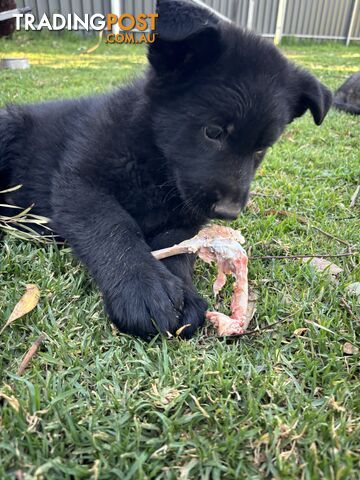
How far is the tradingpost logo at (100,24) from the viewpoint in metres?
10.7

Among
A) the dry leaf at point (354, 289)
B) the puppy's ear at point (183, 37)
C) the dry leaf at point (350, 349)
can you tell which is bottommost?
the dry leaf at point (354, 289)

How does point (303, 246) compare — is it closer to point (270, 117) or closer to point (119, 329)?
point (270, 117)

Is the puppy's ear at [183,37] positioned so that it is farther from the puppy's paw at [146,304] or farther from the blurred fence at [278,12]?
the blurred fence at [278,12]

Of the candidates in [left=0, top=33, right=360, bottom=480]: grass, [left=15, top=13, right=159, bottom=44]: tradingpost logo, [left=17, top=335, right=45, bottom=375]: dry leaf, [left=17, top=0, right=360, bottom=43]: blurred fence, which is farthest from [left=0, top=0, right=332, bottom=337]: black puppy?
[left=17, top=0, right=360, bottom=43]: blurred fence

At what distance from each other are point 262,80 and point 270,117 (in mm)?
168

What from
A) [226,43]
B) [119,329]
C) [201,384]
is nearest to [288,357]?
[201,384]

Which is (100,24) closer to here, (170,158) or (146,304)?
(170,158)

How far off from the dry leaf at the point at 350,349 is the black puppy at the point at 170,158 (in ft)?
1.68

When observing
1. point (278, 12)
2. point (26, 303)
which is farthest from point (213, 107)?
point (278, 12)

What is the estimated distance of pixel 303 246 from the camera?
2318 millimetres

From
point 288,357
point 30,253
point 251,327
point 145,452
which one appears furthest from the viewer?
point 30,253

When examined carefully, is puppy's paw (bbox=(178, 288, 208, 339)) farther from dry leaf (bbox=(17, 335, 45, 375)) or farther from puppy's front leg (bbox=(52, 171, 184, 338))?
dry leaf (bbox=(17, 335, 45, 375))

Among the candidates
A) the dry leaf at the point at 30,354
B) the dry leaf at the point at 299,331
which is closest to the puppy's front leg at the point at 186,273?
the dry leaf at the point at 299,331

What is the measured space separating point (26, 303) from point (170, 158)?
90 cm
